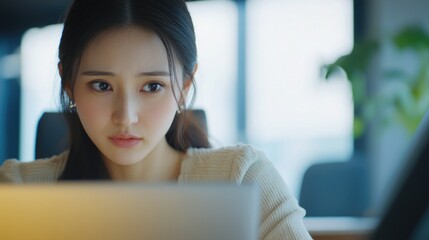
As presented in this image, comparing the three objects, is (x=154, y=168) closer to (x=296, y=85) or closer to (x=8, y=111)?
(x=296, y=85)

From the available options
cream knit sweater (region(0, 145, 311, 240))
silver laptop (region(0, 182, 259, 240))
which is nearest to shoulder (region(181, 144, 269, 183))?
cream knit sweater (region(0, 145, 311, 240))

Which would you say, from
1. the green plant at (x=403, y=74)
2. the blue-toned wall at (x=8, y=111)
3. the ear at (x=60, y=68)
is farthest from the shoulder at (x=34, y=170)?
the blue-toned wall at (x=8, y=111)

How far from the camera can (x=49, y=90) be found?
6004 mm

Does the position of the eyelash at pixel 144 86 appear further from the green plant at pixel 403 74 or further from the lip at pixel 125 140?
the green plant at pixel 403 74

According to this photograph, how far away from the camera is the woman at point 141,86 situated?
58.6 inches

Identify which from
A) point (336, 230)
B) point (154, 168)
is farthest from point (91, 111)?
point (336, 230)

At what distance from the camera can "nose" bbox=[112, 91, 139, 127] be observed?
1.48m

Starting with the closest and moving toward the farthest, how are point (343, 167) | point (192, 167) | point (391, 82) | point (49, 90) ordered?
point (192, 167) < point (343, 167) < point (391, 82) < point (49, 90)

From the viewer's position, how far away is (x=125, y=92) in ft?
4.84

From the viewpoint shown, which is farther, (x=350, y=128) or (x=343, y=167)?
(x=350, y=128)

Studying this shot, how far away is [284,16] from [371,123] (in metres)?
0.97

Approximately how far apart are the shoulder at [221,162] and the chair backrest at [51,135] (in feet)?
1.14

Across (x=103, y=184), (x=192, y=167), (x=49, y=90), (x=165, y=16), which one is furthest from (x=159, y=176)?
(x=49, y=90)

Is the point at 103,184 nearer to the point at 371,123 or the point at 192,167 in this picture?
the point at 192,167
